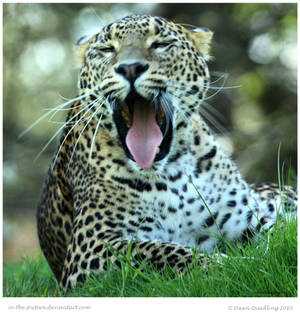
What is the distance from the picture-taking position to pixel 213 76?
30.9 ft

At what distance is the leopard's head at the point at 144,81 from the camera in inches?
187

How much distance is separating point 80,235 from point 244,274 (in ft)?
5.32

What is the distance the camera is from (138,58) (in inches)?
190

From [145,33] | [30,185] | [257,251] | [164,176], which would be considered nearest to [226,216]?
[164,176]

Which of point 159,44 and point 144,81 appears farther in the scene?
point 159,44

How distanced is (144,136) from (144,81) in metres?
0.52

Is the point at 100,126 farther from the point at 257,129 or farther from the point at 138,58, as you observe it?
the point at 257,129

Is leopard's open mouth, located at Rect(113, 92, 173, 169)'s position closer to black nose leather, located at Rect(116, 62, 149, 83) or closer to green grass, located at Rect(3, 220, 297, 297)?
black nose leather, located at Rect(116, 62, 149, 83)

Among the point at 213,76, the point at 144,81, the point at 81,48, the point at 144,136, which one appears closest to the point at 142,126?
the point at 144,136

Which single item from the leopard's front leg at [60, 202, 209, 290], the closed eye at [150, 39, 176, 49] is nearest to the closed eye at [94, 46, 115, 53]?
the closed eye at [150, 39, 176, 49]

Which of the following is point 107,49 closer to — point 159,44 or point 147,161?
point 159,44

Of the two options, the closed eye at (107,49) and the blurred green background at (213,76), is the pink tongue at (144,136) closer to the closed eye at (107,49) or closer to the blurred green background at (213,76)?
the closed eye at (107,49)

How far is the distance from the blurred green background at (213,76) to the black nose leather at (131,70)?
8.43 feet

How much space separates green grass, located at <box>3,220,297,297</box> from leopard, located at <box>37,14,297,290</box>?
199 millimetres
